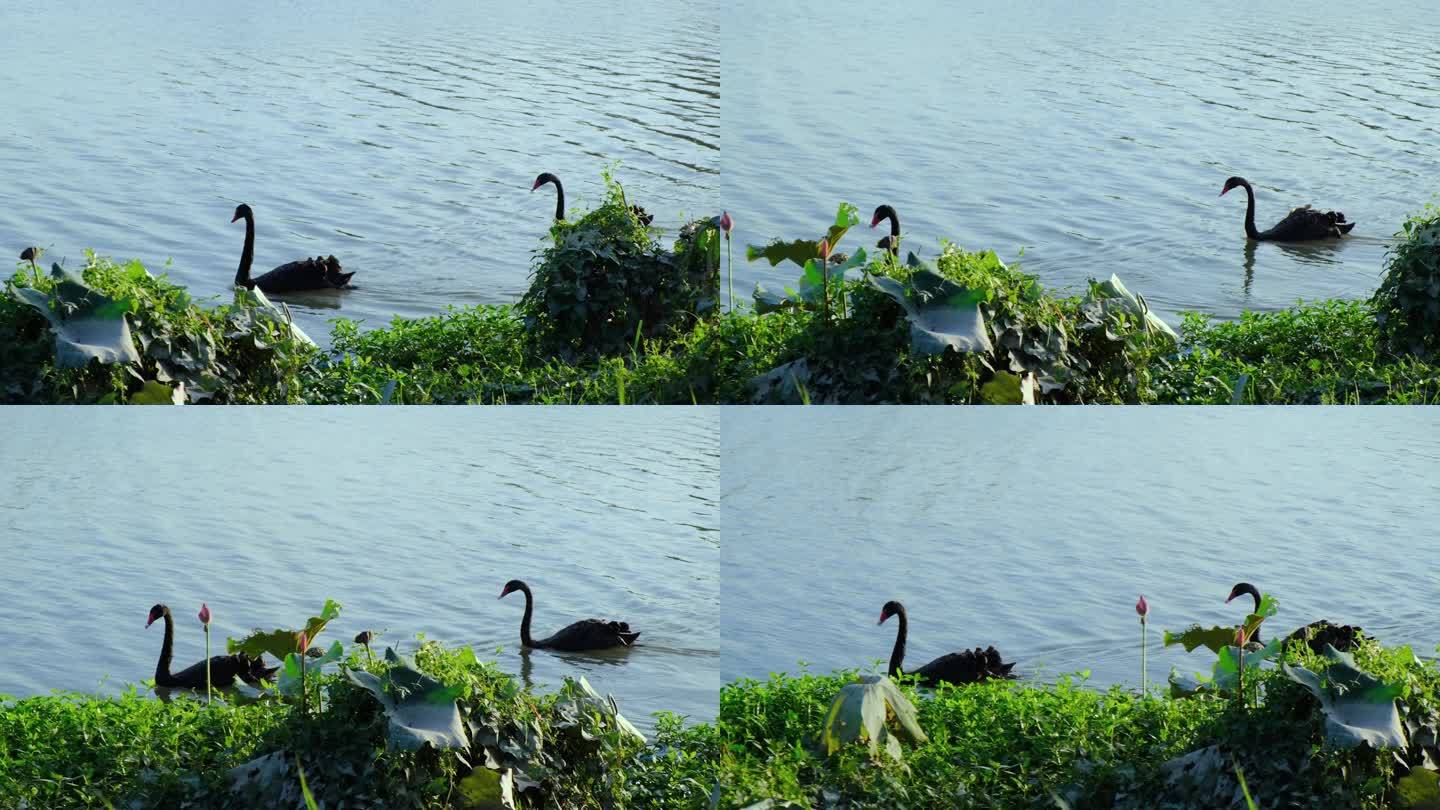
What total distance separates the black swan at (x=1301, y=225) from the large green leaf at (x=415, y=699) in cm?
618

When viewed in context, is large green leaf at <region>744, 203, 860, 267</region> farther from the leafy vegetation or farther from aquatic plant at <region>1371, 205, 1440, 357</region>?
aquatic plant at <region>1371, 205, 1440, 357</region>

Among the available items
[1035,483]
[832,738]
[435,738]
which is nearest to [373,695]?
[435,738]

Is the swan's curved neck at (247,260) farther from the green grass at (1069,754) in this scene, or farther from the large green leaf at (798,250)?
the green grass at (1069,754)

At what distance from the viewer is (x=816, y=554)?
722 centimetres

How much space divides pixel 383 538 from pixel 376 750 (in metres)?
3.42

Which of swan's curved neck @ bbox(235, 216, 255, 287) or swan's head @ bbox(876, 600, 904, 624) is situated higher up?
swan's curved neck @ bbox(235, 216, 255, 287)

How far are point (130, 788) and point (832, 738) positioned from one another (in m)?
2.22

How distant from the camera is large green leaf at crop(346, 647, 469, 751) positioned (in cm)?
462

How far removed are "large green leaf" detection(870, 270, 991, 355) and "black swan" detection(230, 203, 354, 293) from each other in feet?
13.0

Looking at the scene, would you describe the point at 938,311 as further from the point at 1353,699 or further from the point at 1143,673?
the point at 1353,699

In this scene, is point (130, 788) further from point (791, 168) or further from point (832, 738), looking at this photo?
point (791, 168)

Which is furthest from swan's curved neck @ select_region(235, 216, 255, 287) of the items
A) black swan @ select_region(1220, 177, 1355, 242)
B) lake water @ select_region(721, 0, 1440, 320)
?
black swan @ select_region(1220, 177, 1355, 242)

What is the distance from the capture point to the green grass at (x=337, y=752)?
15.5 ft

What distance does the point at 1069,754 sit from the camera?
16.9 feet
